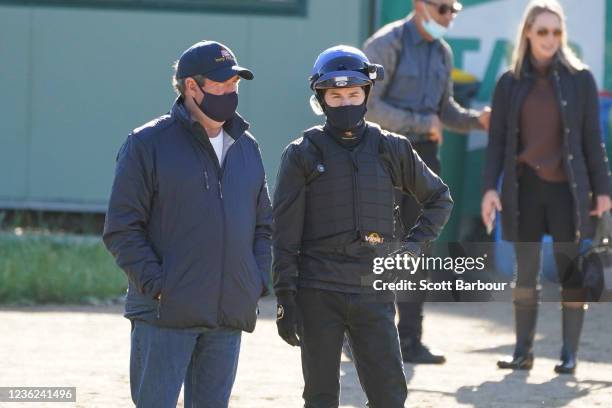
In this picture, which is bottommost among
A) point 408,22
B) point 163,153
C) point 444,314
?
point 444,314

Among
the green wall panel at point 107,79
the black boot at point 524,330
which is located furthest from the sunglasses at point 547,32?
the green wall panel at point 107,79

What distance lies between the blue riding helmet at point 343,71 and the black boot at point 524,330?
2.52m

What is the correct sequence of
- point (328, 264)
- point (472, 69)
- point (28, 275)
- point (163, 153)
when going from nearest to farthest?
point (163, 153)
point (328, 264)
point (28, 275)
point (472, 69)

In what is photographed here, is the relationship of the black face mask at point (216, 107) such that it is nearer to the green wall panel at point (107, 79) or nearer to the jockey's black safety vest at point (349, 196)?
the jockey's black safety vest at point (349, 196)

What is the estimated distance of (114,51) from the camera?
11.3m

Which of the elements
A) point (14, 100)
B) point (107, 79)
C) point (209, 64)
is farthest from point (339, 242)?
point (14, 100)

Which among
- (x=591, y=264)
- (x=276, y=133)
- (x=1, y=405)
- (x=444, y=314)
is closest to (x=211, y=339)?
(x=1, y=405)

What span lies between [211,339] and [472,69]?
21.2 feet

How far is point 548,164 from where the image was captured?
7.48 meters

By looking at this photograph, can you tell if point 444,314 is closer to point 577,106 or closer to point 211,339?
point 577,106

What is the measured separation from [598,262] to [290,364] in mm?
1695

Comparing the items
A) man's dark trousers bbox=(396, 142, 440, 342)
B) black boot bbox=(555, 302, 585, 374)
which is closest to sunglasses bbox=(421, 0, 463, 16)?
man's dark trousers bbox=(396, 142, 440, 342)

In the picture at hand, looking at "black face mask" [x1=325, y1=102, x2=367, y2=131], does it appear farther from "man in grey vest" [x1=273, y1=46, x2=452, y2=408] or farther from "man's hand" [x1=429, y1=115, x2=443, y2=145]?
"man's hand" [x1=429, y1=115, x2=443, y2=145]

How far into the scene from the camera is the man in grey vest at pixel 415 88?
25.1ft
